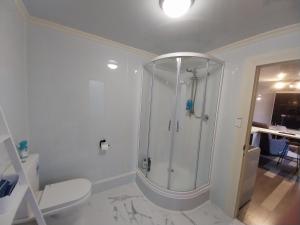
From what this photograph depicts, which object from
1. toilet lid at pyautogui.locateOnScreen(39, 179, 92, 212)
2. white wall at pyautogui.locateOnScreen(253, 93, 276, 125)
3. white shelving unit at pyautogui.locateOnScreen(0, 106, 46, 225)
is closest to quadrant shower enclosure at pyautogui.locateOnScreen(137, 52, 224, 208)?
toilet lid at pyautogui.locateOnScreen(39, 179, 92, 212)

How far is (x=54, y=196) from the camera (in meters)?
1.37

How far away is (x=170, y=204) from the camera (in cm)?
182

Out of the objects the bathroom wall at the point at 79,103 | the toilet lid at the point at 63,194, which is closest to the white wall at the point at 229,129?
the bathroom wall at the point at 79,103

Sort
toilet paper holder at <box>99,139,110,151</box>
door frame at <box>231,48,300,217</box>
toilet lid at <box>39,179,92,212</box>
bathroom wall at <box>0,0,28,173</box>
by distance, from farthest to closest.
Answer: toilet paper holder at <box>99,139,110,151</box> → door frame at <box>231,48,300,217</box> → toilet lid at <box>39,179,92,212</box> → bathroom wall at <box>0,0,28,173</box>

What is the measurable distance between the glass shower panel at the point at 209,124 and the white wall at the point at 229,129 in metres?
0.09

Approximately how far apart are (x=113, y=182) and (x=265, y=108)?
19.8 feet

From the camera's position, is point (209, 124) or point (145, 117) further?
point (145, 117)

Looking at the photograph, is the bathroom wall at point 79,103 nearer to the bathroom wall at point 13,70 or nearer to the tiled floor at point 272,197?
the bathroom wall at point 13,70

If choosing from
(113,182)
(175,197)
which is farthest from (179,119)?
(113,182)

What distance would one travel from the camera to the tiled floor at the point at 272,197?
180 centimetres

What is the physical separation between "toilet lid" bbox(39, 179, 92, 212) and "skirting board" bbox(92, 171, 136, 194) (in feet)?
1.76

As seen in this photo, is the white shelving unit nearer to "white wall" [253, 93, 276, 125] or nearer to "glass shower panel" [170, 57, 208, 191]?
"glass shower panel" [170, 57, 208, 191]

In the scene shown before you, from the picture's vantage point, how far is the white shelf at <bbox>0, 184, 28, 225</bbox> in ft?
2.11

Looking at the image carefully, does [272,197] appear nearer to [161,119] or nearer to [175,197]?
[175,197]
